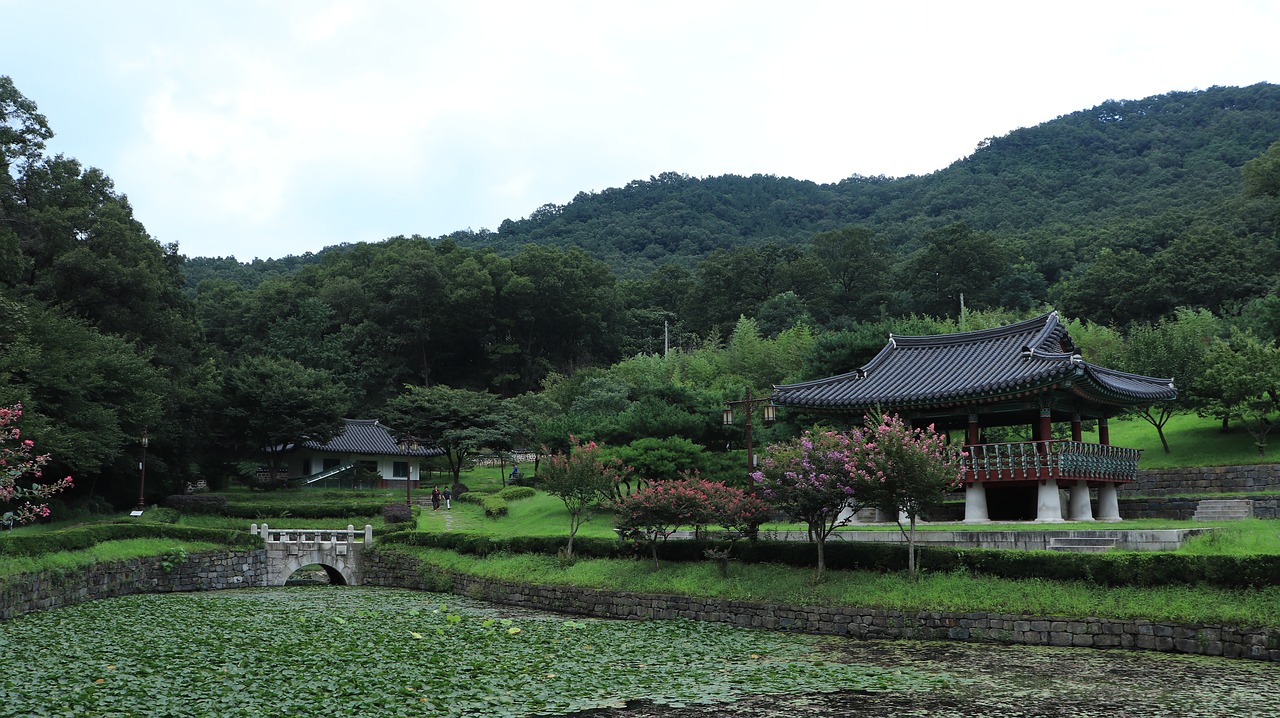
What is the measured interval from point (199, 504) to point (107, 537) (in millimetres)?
13482

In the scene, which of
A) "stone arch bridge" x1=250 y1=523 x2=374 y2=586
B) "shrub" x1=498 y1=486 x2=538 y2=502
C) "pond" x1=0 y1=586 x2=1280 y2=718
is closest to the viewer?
"pond" x1=0 y1=586 x2=1280 y2=718

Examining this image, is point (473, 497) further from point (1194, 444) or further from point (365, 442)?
point (1194, 444)

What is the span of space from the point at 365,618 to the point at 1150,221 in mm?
68090

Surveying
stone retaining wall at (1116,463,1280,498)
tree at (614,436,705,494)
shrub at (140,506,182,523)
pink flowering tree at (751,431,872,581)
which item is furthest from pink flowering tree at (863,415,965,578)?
shrub at (140,506,182,523)

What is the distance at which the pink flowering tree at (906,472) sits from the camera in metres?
19.2

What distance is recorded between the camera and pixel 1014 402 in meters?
25.1

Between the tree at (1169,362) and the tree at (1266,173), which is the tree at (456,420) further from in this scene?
the tree at (1266,173)

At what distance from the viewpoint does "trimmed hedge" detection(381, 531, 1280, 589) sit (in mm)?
15336

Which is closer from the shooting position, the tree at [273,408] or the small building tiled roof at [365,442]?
the tree at [273,408]

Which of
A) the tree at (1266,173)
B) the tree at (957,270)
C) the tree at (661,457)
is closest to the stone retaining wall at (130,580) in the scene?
the tree at (661,457)

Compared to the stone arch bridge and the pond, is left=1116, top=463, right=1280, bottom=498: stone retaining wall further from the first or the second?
the stone arch bridge

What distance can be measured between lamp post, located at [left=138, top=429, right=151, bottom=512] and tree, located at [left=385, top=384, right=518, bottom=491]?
1196 cm

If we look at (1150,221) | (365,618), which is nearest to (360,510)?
(365,618)

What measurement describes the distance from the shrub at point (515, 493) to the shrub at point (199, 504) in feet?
40.6
